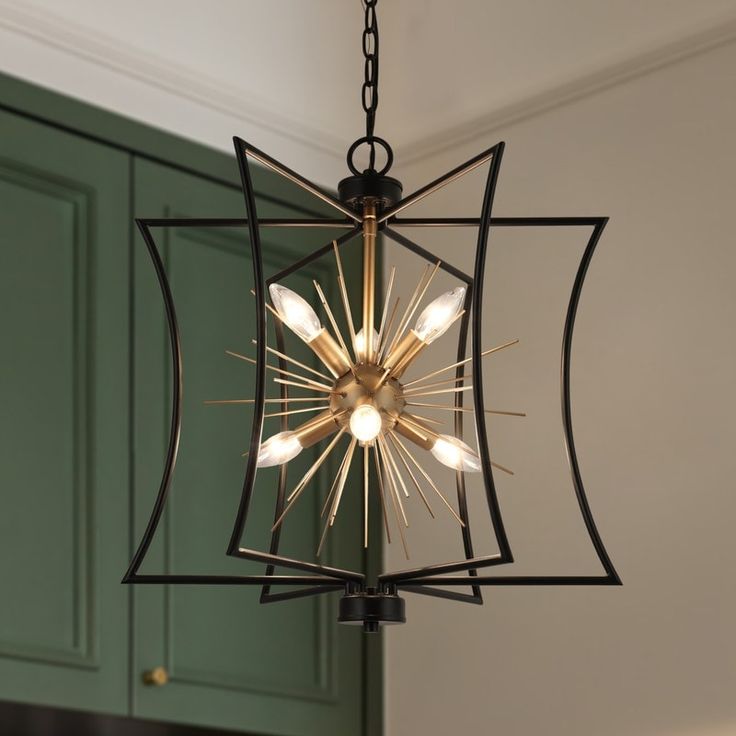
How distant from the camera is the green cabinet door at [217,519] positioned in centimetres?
208

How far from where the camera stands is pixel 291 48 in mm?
2504

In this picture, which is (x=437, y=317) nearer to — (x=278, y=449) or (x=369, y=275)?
(x=369, y=275)

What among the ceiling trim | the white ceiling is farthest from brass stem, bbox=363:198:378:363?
the ceiling trim

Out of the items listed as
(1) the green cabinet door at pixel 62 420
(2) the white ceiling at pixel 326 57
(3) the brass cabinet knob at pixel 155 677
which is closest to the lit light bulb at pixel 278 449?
(1) the green cabinet door at pixel 62 420

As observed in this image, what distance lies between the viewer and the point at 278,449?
1137 mm

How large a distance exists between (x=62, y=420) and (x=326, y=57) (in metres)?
0.99

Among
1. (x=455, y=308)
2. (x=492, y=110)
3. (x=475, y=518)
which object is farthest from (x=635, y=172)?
(x=455, y=308)

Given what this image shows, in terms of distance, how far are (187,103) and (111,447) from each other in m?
0.63

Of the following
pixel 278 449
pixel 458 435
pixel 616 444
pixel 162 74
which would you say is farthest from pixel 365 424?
pixel 162 74

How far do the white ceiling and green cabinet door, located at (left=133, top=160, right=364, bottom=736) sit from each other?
0.49ft

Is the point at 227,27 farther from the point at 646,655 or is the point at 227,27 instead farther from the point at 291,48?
the point at 646,655

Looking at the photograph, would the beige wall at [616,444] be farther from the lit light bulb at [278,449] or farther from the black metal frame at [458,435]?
the lit light bulb at [278,449]

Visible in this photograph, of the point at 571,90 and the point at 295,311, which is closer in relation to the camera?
the point at 295,311

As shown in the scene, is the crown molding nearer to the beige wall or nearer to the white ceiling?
the white ceiling
